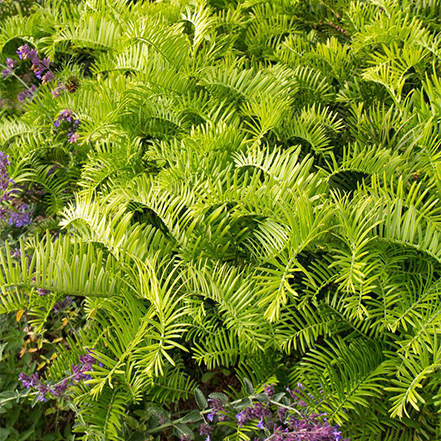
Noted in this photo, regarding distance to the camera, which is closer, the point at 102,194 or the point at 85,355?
the point at 85,355

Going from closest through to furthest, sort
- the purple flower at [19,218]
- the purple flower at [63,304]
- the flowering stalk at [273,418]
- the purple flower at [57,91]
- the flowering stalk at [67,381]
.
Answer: the flowering stalk at [273,418] < the flowering stalk at [67,381] < the purple flower at [63,304] < the purple flower at [19,218] < the purple flower at [57,91]

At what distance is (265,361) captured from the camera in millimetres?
1242

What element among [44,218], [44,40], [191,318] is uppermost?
[44,40]

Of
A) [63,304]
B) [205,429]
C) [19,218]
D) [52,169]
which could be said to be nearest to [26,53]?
[52,169]

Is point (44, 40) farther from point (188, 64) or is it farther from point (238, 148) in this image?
point (238, 148)

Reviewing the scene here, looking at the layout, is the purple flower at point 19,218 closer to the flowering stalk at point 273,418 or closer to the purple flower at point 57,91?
the purple flower at point 57,91

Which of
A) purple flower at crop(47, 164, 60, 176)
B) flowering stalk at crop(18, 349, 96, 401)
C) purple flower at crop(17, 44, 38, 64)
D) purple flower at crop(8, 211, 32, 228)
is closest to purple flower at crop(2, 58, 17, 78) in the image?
purple flower at crop(17, 44, 38, 64)

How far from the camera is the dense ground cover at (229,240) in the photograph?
1.10 meters

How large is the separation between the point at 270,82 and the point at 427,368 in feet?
3.44

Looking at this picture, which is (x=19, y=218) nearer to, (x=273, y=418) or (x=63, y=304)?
(x=63, y=304)

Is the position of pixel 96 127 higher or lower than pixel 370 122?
lower

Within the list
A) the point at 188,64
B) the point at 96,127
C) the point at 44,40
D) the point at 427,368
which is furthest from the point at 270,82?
the point at 44,40

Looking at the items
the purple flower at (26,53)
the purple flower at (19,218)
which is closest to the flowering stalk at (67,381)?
the purple flower at (19,218)

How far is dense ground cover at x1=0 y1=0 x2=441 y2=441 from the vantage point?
3.62 ft
